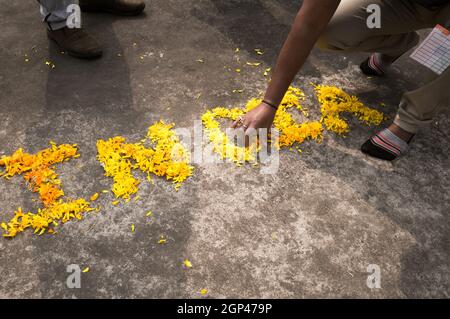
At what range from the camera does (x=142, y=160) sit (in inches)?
97.0

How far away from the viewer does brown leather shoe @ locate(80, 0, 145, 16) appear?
3586mm

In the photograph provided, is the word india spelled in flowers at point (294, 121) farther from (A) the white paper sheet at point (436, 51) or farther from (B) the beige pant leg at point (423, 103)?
(A) the white paper sheet at point (436, 51)

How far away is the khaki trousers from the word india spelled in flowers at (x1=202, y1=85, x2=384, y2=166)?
0.37 meters

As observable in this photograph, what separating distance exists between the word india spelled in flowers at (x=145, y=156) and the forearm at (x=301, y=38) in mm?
635

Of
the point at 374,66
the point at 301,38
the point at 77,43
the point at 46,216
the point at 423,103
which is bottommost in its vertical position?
the point at 46,216

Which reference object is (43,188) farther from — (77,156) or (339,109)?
(339,109)

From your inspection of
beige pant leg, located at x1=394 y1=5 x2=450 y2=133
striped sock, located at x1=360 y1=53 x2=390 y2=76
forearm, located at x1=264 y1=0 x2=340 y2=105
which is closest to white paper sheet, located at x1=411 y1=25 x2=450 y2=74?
beige pant leg, located at x1=394 y1=5 x2=450 y2=133

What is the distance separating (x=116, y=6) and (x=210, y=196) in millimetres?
2354

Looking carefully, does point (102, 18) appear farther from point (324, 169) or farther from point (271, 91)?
point (324, 169)

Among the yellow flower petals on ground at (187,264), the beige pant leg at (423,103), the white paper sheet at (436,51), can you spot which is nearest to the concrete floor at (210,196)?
the yellow flower petals on ground at (187,264)

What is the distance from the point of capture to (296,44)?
197 cm

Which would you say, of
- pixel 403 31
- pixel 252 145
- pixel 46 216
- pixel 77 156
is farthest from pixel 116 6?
pixel 403 31

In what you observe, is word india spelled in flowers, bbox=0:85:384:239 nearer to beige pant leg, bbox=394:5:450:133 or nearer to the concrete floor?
the concrete floor
